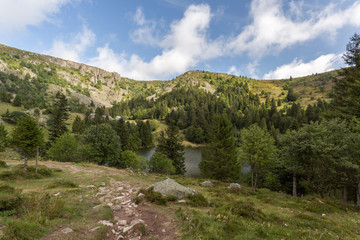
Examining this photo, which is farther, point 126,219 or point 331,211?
point 331,211

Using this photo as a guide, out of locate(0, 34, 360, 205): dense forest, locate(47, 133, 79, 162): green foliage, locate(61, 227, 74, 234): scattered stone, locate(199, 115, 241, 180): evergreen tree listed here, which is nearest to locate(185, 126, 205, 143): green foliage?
locate(0, 34, 360, 205): dense forest

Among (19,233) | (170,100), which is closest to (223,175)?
(19,233)

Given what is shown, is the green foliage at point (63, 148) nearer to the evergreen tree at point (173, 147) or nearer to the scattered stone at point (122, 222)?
the evergreen tree at point (173, 147)

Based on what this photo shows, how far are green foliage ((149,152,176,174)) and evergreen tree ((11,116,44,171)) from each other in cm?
2282

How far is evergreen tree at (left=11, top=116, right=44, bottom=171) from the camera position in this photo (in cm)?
1834

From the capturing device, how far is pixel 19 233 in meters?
5.31

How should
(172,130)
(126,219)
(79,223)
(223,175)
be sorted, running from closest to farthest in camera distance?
(79,223) < (126,219) < (223,175) < (172,130)

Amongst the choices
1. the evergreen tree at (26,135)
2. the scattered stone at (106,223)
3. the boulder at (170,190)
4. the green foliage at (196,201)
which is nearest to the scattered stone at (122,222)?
the scattered stone at (106,223)

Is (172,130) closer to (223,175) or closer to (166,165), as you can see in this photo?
(166,165)

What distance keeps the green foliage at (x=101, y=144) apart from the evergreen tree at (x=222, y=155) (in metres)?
22.7

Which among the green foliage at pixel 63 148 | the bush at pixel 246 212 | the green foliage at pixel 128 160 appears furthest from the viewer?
the green foliage at pixel 128 160

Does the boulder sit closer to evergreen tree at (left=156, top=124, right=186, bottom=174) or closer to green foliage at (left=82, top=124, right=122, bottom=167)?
green foliage at (left=82, top=124, right=122, bottom=167)

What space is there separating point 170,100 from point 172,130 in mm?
145968

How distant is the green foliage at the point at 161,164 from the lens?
3659cm
